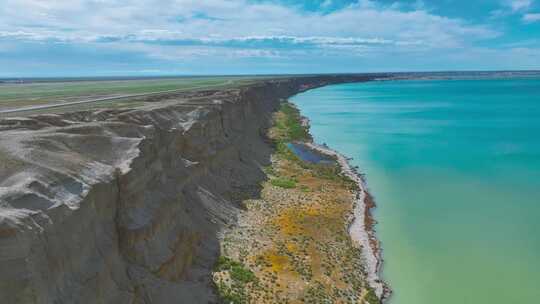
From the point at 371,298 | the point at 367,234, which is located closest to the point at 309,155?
the point at 367,234

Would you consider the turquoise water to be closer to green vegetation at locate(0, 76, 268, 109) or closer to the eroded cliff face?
the eroded cliff face

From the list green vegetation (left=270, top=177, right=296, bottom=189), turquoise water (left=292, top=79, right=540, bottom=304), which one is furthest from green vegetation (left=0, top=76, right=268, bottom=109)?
turquoise water (left=292, top=79, right=540, bottom=304)

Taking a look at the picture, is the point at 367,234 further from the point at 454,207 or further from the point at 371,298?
the point at 454,207

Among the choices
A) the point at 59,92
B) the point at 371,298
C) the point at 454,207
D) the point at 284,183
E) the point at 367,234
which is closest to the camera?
the point at 371,298

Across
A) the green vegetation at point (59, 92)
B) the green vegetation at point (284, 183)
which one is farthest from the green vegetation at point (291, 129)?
the green vegetation at point (284, 183)

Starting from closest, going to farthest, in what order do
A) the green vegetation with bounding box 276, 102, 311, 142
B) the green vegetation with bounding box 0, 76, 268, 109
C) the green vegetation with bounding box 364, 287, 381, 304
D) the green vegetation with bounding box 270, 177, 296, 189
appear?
the green vegetation with bounding box 364, 287, 381, 304 < the green vegetation with bounding box 270, 177, 296, 189 < the green vegetation with bounding box 0, 76, 268, 109 < the green vegetation with bounding box 276, 102, 311, 142

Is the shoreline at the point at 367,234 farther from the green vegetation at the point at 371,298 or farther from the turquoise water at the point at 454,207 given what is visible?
the turquoise water at the point at 454,207
